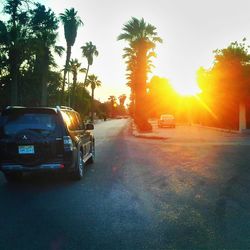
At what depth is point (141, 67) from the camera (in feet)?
133

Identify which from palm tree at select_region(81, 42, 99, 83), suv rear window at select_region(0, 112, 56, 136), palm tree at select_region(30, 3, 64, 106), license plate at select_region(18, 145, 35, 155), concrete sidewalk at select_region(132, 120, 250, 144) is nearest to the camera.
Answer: license plate at select_region(18, 145, 35, 155)

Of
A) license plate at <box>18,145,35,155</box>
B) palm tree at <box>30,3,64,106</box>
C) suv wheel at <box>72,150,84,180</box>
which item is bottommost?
suv wheel at <box>72,150,84,180</box>

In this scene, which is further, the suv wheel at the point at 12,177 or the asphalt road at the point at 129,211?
the suv wheel at the point at 12,177

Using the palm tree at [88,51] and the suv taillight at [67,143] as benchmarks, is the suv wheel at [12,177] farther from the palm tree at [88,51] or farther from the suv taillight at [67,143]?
the palm tree at [88,51]

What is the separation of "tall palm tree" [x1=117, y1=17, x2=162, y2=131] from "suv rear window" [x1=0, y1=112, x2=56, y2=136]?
31.0 m

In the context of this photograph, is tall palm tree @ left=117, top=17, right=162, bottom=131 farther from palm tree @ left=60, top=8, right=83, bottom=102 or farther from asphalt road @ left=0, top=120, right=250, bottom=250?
asphalt road @ left=0, top=120, right=250, bottom=250

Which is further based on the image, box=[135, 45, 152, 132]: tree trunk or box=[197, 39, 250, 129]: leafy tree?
box=[135, 45, 152, 132]: tree trunk

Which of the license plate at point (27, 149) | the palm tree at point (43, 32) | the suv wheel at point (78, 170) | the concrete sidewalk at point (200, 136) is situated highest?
the palm tree at point (43, 32)

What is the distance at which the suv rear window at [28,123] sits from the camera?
9.43 m

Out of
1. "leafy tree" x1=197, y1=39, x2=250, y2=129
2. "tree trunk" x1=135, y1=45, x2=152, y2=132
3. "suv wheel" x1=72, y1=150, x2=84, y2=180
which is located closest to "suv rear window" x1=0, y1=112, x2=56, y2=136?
"suv wheel" x1=72, y1=150, x2=84, y2=180

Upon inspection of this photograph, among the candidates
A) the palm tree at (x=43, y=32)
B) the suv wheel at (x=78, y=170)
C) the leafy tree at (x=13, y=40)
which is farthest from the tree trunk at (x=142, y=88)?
the suv wheel at (x=78, y=170)

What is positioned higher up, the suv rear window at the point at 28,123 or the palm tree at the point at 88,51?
the palm tree at the point at 88,51

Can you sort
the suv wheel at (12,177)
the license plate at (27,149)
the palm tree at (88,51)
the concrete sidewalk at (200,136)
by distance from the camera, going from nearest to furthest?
the license plate at (27,149)
the suv wheel at (12,177)
the concrete sidewalk at (200,136)
the palm tree at (88,51)

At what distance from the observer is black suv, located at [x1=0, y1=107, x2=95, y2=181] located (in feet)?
30.6
